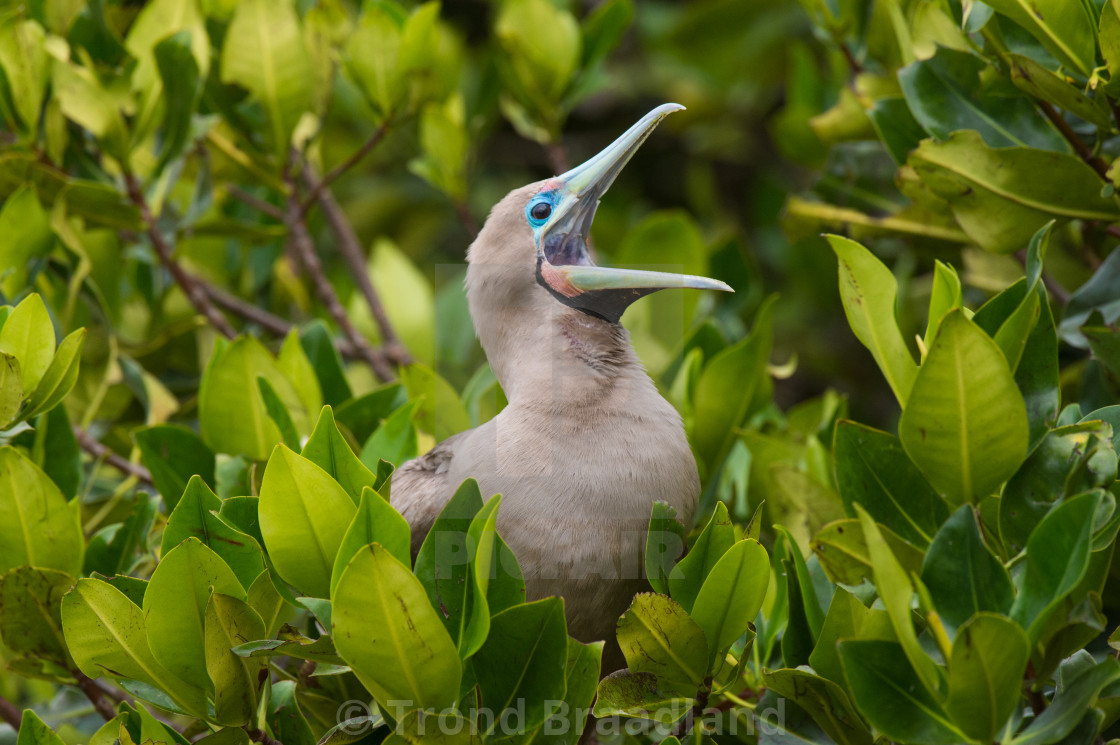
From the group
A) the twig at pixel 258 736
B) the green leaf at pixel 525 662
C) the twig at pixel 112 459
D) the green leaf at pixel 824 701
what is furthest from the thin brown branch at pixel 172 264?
the green leaf at pixel 824 701

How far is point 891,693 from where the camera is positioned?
1669 millimetres

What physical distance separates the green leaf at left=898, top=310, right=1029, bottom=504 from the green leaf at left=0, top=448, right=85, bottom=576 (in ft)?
6.33

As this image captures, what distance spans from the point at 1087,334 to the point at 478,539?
63.2 inches

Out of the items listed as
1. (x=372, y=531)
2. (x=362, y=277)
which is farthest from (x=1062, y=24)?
(x=362, y=277)

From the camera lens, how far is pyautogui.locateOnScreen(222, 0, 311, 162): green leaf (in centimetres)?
338

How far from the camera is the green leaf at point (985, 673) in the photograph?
1.51 meters

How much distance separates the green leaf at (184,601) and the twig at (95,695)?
669mm

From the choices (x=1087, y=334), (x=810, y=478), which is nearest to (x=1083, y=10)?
(x=1087, y=334)

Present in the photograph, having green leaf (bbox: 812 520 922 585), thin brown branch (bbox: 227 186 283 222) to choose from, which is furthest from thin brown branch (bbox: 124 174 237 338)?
green leaf (bbox: 812 520 922 585)

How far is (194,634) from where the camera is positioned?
1.99m

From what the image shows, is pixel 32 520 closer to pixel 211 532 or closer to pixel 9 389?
pixel 9 389

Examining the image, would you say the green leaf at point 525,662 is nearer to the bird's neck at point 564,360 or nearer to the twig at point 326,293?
the bird's neck at point 564,360

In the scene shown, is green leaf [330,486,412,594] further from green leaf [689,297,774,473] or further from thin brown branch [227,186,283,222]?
thin brown branch [227,186,283,222]

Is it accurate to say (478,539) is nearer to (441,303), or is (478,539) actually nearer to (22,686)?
(441,303)
